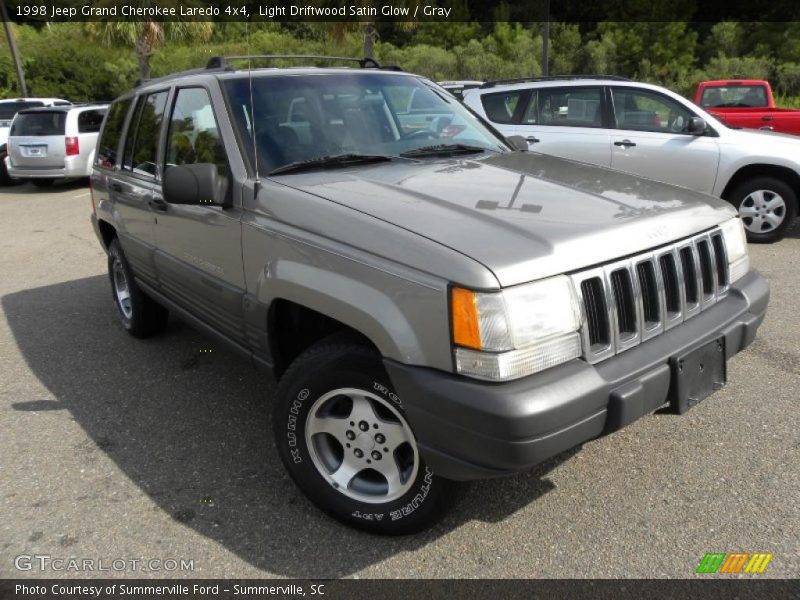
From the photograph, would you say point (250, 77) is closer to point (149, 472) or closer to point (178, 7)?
point (149, 472)

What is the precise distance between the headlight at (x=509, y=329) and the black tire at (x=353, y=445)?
1.31 ft

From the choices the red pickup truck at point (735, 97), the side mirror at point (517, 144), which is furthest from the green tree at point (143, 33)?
the side mirror at point (517, 144)

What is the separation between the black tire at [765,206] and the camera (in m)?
7.04

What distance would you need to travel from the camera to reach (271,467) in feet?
10.4

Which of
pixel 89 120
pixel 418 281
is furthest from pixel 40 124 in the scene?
pixel 418 281

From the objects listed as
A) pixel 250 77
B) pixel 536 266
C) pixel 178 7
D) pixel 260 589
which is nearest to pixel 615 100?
pixel 250 77

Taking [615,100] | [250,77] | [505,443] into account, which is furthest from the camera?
[615,100]

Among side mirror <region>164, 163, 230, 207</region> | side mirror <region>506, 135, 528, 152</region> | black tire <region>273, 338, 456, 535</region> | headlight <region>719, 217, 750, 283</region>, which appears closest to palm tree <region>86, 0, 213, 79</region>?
side mirror <region>506, 135, 528, 152</region>

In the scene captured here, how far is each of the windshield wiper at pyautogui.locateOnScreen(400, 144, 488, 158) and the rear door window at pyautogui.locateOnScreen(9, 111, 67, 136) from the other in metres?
11.7

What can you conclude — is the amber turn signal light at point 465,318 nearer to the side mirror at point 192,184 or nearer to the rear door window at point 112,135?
the side mirror at point 192,184

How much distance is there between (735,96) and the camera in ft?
39.5

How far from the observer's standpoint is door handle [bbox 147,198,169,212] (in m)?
3.64

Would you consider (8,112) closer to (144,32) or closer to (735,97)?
(144,32)

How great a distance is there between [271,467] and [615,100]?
6240 millimetres
